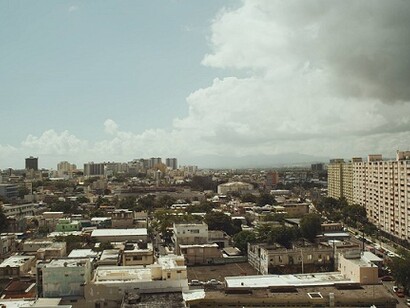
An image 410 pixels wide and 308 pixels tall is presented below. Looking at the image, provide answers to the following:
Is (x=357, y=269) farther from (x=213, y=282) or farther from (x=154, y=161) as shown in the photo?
(x=154, y=161)

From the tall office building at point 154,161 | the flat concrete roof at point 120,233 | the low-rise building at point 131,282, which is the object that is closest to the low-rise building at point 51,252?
the flat concrete roof at point 120,233

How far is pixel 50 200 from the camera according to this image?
36.9m

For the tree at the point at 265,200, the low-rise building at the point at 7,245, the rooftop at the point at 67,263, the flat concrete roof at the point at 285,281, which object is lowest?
the low-rise building at the point at 7,245

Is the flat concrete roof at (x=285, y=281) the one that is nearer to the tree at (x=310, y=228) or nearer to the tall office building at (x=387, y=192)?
the tree at (x=310, y=228)

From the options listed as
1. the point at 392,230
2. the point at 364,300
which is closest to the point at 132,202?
the point at 392,230

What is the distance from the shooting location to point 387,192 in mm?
22938

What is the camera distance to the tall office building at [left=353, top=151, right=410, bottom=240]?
20656 millimetres

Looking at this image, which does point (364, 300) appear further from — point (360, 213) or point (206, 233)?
point (360, 213)

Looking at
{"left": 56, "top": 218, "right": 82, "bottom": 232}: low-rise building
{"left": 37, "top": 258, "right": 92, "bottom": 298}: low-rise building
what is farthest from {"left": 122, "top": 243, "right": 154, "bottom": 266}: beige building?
{"left": 56, "top": 218, "right": 82, "bottom": 232}: low-rise building

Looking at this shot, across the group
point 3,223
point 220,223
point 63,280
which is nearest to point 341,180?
point 220,223

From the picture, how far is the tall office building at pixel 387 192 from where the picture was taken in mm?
20656

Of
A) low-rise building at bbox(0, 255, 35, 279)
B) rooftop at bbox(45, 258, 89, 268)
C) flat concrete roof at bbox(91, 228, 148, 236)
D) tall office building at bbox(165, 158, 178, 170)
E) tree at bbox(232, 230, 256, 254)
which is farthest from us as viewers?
tall office building at bbox(165, 158, 178, 170)

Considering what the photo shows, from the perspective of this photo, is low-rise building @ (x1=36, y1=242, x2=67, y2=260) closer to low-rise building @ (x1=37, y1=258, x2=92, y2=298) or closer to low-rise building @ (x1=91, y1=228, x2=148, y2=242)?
low-rise building @ (x1=91, y1=228, x2=148, y2=242)

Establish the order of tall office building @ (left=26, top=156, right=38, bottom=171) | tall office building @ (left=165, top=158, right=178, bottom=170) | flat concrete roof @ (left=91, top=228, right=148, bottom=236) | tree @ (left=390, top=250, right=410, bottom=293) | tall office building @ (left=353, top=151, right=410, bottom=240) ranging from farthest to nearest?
tall office building @ (left=165, top=158, right=178, bottom=170), tall office building @ (left=26, top=156, right=38, bottom=171), tall office building @ (left=353, top=151, right=410, bottom=240), flat concrete roof @ (left=91, top=228, right=148, bottom=236), tree @ (left=390, top=250, right=410, bottom=293)
